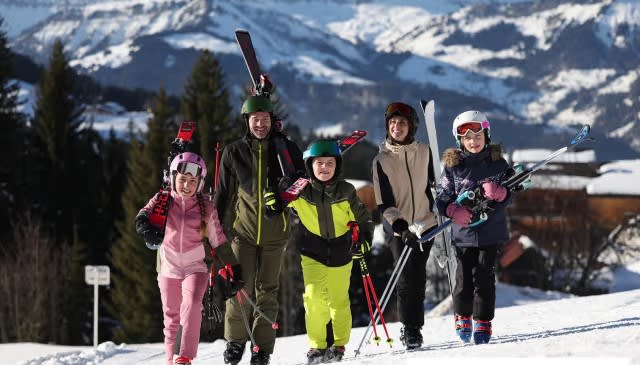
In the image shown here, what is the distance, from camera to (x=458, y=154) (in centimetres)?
619

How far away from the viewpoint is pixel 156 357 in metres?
8.73

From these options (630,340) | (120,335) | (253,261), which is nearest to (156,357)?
(253,261)

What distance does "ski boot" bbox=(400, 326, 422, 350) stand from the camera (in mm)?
6340

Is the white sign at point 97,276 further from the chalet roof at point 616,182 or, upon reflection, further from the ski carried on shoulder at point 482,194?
the chalet roof at point 616,182

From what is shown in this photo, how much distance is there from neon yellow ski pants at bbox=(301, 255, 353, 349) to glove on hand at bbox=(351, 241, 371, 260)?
0.42 ft

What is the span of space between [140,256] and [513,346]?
3154 cm

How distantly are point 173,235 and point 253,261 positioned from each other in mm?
666

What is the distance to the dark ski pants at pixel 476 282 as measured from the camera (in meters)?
6.06

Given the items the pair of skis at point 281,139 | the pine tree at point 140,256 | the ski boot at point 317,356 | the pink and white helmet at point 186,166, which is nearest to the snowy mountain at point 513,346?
the ski boot at point 317,356

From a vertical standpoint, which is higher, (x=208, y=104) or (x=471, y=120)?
(x=208, y=104)

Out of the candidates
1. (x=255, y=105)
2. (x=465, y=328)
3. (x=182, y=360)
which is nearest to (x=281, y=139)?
(x=255, y=105)

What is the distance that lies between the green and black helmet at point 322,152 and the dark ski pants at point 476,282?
1.08 metres

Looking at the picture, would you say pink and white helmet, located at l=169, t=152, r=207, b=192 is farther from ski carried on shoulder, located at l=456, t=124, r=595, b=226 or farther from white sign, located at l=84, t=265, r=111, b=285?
white sign, located at l=84, t=265, r=111, b=285

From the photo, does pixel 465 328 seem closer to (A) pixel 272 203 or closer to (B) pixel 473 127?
(B) pixel 473 127
